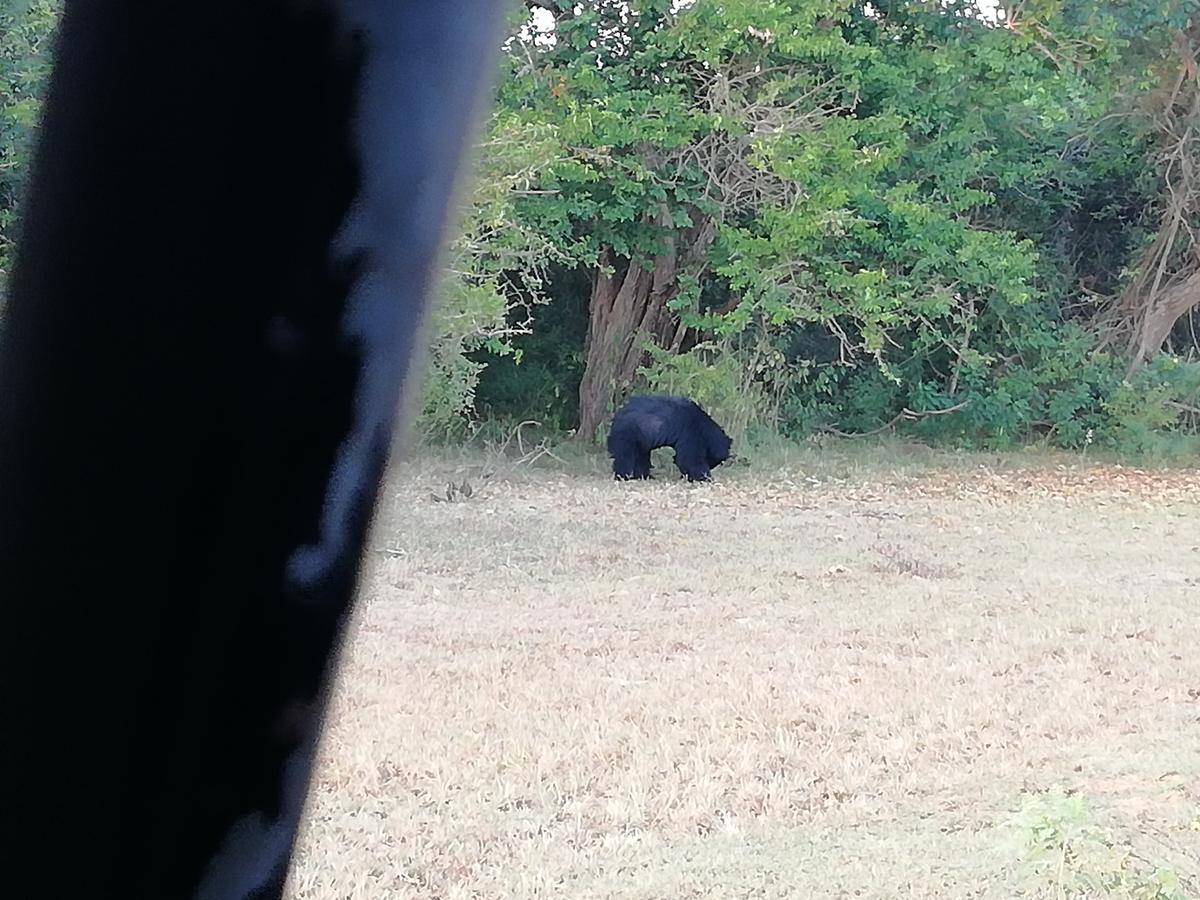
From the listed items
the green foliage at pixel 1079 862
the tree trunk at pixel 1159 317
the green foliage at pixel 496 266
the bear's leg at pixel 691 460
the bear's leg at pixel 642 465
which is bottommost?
the bear's leg at pixel 642 465

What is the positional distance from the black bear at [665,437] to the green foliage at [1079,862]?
4.68 meters

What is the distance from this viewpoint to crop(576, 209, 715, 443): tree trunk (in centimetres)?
839

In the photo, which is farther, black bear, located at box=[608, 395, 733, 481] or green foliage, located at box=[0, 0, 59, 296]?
black bear, located at box=[608, 395, 733, 481]

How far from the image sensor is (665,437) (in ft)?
22.2

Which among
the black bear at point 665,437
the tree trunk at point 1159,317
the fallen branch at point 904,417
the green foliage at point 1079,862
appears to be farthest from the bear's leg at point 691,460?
the green foliage at point 1079,862

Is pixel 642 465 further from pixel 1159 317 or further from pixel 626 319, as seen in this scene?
pixel 1159 317

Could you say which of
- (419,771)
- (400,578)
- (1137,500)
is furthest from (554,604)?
(1137,500)

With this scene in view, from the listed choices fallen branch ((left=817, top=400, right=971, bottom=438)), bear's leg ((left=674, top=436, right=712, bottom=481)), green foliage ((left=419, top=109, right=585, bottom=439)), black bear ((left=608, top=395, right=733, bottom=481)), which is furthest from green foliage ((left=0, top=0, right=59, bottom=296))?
fallen branch ((left=817, top=400, right=971, bottom=438))

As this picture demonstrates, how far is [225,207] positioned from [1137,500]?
625cm

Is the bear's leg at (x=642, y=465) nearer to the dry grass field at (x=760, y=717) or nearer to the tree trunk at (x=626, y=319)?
the tree trunk at (x=626, y=319)

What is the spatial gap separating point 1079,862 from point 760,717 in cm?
82

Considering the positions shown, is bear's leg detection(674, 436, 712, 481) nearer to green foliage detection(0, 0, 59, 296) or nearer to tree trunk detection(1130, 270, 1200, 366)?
tree trunk detection(1130, 270, 1200, 366)

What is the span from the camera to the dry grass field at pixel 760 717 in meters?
2.00

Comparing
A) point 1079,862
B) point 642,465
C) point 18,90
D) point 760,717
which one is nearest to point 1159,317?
point 642,465
